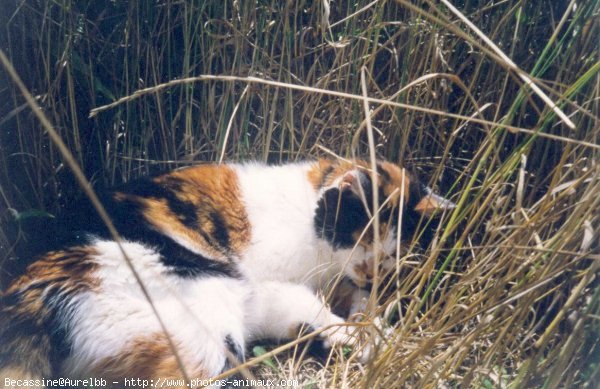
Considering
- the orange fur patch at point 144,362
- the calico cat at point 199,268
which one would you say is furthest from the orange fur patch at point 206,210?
the orange fur patch at point 144,362

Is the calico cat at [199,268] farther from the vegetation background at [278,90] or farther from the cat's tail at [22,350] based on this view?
the vegetation background at [278,90]

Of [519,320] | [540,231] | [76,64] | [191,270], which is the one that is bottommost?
[191,270]

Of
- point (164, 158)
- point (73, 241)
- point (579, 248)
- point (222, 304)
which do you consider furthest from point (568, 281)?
point (164, 158)

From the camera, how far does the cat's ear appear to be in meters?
1.99

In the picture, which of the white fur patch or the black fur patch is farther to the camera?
the black fur patch

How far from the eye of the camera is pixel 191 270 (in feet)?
6.15

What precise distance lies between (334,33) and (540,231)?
118cm

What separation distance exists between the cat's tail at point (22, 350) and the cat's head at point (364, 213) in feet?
3.26

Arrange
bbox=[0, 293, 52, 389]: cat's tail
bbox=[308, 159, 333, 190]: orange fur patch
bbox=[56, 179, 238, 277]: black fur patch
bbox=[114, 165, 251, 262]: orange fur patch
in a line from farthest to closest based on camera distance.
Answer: bbox=[308, 159, 333, 190]: orange fur patch
bbox=[114, 165, 251, 262]: orange fur patch
bbox=[56, 179, 238, 277]: black fur patch
bbox=[0, 293, 52, 389]: cat's tail

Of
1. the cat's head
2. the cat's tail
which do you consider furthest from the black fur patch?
the cat's head

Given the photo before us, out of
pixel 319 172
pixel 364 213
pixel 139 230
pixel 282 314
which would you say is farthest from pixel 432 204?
pixel 139 230

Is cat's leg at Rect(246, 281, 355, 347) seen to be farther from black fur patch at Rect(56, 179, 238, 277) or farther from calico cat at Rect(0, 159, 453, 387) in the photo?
black fur patch at Rect(56, 179, 238, 277)

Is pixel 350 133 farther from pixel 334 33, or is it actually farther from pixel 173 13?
pixel 173 13

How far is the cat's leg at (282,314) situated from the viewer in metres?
2.00
